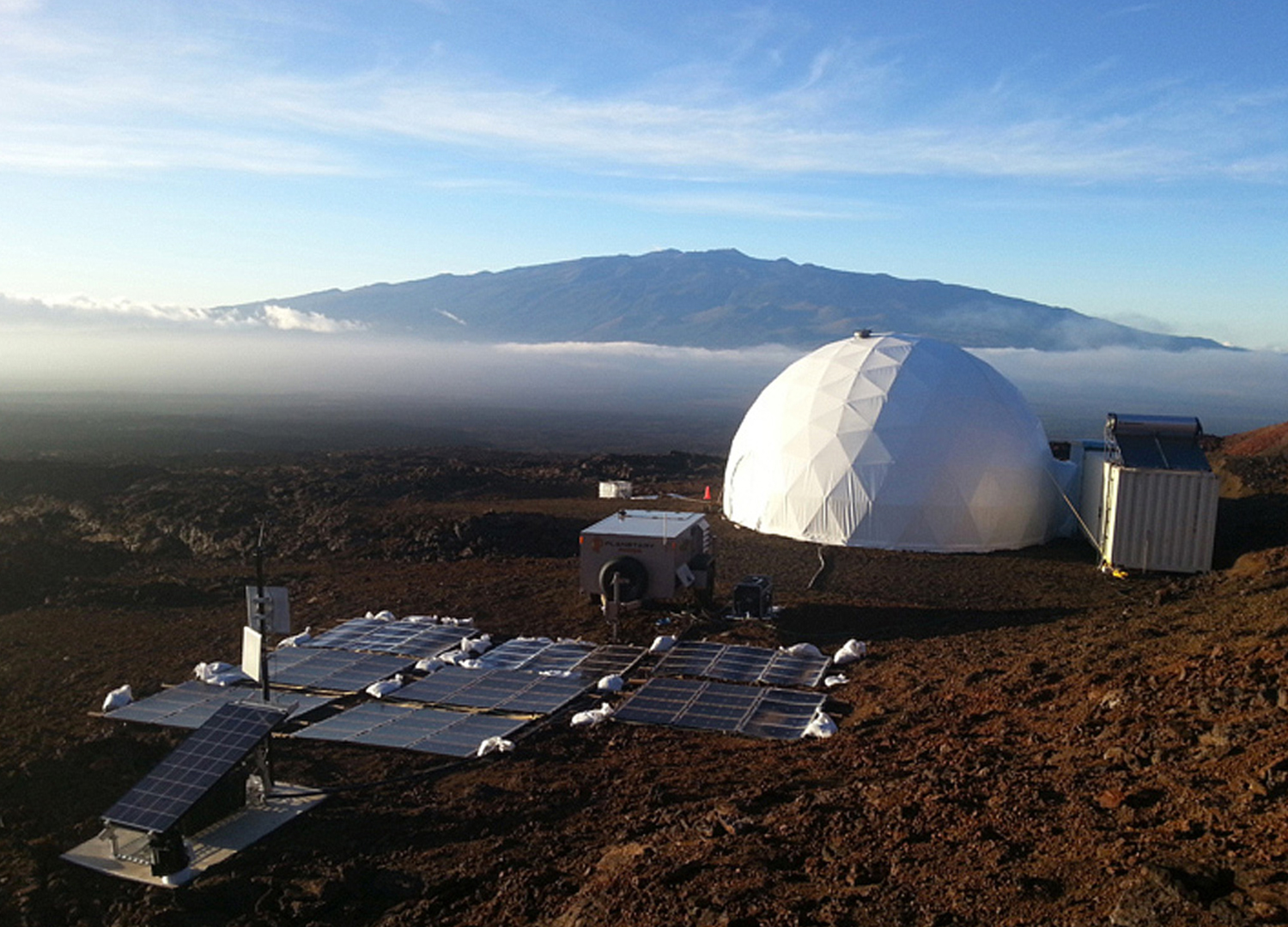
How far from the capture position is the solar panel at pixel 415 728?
11.4 m

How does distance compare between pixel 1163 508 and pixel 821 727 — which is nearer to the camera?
pixel 821 727

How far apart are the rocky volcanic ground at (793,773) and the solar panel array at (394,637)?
105 centimetres

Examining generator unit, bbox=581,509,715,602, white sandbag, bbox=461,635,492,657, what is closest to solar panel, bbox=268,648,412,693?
white sandbag, bbox=461,635,492,657

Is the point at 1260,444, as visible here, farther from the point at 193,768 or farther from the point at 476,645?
the point at 193,768

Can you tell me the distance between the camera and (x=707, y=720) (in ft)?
40.1

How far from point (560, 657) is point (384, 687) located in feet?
9.19

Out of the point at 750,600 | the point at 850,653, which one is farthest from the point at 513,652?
the point at 850,653

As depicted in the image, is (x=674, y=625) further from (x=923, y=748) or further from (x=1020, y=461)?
(x=1020, y=461)

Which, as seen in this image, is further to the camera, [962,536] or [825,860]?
[962,536]

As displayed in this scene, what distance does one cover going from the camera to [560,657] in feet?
49.5

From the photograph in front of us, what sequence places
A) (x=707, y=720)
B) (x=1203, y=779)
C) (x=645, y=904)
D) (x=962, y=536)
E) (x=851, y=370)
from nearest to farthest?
1. (x=645, y=904)
2. (x=1203, y=779)
3. (x=707, y=720)
4. (x=962, y=536)
5. (x=851, y=370)

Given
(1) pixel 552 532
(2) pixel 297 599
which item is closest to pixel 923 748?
(2) pixel 297 599

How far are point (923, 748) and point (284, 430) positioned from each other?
8939 cm

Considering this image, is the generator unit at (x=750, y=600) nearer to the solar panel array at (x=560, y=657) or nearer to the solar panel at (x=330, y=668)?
the solar panel array at (x=560, y=657)
